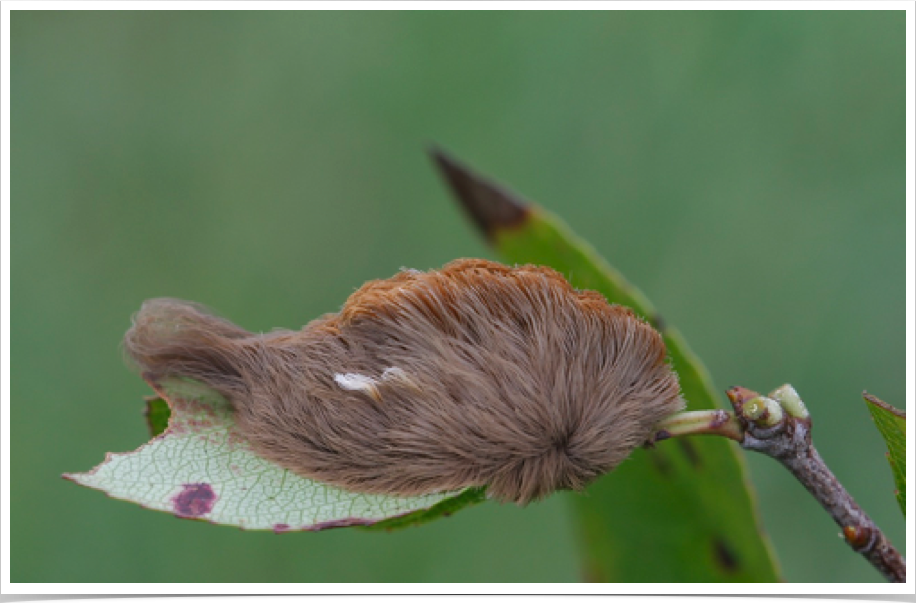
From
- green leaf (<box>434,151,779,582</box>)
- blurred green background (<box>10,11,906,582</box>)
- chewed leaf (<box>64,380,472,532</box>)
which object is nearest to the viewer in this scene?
chewed leaf (<box>64,380,472,532</box>)

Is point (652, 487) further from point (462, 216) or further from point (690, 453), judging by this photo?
point (462, 216)

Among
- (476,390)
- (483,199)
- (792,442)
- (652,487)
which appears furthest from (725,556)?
(483,199)

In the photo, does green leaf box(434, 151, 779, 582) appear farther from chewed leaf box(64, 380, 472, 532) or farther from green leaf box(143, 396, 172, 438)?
green leaf box(143, 396, 172, 438)

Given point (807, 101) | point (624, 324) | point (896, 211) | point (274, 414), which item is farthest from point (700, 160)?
point (274, 414)

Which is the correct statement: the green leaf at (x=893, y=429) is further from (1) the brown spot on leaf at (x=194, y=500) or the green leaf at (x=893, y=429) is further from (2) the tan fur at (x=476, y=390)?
(1) the brown spot on leaf at (x=194, y=500)

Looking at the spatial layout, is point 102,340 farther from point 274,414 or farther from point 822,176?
point 822,176

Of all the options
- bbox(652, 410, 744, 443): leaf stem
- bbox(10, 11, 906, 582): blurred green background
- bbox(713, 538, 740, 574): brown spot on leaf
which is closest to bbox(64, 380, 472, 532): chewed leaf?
bbox(652, 410, 744, 443): leaf stem
